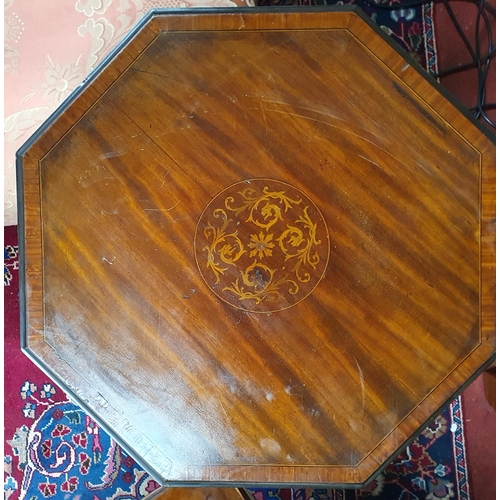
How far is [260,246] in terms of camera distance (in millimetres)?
847

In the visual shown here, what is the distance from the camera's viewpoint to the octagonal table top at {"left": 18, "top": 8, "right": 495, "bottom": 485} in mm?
821

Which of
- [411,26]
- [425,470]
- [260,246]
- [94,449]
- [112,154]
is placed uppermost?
[411,26]

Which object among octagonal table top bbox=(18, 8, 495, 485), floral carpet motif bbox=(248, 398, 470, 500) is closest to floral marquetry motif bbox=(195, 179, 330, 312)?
octagonal table top bbox=(18, 8, 495, 485)

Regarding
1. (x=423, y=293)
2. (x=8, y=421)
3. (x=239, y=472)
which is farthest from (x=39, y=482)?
(x=423, y=293)

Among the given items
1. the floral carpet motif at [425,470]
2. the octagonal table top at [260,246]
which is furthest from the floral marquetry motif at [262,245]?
the floral carpet motif at [425,470]

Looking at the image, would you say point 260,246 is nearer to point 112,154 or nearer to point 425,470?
point 112,154

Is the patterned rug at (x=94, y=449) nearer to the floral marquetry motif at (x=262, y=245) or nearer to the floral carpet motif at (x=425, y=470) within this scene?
the floral carpet motif at (x=425, y=470)

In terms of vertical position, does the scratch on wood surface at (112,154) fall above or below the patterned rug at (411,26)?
below

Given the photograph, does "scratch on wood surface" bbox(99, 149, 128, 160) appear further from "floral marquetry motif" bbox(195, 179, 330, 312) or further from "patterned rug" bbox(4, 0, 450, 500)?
"patterned rug" bbox(4, 0, 450, 500)

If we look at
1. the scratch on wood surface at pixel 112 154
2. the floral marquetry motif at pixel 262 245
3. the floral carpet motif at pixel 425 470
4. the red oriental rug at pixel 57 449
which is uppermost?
the scratch on wood surface at pixel 112 154

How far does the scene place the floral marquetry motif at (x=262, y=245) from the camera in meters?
0.84

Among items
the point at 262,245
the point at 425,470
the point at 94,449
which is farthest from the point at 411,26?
the point at 94,449

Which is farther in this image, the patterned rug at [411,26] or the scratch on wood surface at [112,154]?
the patterned rug at [411,26]

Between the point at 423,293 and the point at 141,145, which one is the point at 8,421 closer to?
the point at 141,145
